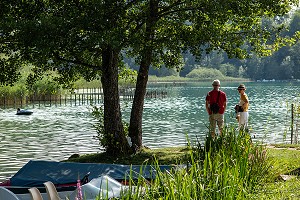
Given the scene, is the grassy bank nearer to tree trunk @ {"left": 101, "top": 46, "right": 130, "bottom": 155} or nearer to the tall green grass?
the tall green grass

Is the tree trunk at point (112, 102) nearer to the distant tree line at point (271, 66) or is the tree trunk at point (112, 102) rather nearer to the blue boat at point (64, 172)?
the blue boat at point (64, 172)

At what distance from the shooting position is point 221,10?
16438 mm

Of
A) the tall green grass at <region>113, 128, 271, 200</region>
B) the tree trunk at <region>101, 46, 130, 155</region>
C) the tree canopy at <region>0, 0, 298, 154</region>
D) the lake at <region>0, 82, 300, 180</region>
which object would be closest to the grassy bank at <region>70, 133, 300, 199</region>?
the tall green grass at <region>113, 128, 271, 200</region>

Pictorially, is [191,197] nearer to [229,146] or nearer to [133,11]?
[229,146]

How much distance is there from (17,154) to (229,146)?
1762cm

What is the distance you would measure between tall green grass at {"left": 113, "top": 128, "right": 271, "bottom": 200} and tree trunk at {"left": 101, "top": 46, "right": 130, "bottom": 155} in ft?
24.3

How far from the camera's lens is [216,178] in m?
8.01

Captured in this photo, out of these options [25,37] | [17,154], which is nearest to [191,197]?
[25,37]

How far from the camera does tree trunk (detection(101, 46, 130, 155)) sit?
58.8 ft

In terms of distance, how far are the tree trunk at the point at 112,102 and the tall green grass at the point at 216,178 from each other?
7413mm

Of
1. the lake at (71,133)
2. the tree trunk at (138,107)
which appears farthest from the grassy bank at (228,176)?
the tree trunk at (138,107)

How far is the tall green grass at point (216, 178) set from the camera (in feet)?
23.3

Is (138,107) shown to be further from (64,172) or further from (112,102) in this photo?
(64,172)

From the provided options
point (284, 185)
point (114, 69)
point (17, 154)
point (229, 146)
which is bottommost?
point (17, 154)
